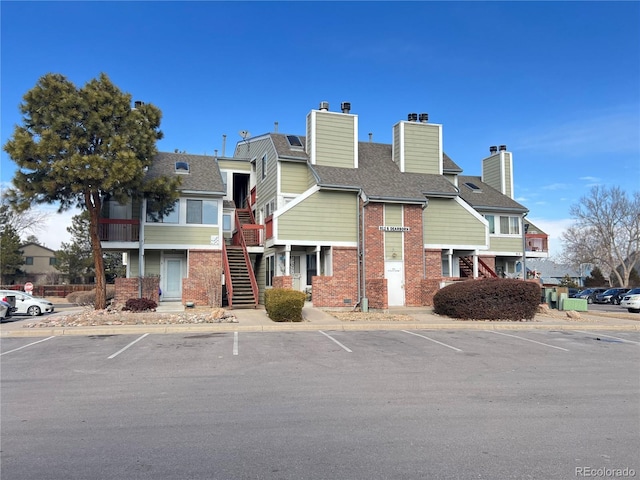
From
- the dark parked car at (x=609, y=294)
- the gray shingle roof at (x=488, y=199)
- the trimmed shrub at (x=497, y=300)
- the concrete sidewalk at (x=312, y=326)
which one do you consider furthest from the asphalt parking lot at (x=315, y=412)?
the dark parked car at (x=609, y=294)

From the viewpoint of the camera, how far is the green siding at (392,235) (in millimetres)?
23516

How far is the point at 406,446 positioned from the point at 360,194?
61.5 feet

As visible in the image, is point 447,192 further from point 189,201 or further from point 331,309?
point 189,201

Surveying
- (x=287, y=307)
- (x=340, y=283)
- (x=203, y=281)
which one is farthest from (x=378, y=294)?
(x=203, y=281)

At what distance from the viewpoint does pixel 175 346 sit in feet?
38.6

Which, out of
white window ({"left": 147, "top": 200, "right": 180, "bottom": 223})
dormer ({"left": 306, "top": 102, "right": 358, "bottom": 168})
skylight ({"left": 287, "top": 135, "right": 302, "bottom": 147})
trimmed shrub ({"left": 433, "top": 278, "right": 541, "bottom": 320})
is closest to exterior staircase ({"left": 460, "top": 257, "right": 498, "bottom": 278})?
dormer ({"left": 306, "top": 102, "right": 358, "bottom": 168})

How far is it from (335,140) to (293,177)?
287cm

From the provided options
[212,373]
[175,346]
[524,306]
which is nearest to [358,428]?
[212,373]

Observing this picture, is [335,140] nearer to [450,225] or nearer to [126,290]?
[450,225]

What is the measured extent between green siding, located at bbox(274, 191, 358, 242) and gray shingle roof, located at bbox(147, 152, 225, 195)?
156 inches

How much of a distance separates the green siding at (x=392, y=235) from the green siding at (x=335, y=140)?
334 cm

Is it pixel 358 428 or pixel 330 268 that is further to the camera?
pixel 330 268

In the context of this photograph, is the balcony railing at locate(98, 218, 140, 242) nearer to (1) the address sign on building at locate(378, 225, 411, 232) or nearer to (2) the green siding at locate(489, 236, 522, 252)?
(1) the address sign on building at locate(378, 225, 411, 232)

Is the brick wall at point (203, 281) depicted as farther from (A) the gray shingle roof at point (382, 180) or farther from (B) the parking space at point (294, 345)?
(B) the parking space at point (294, 345)
